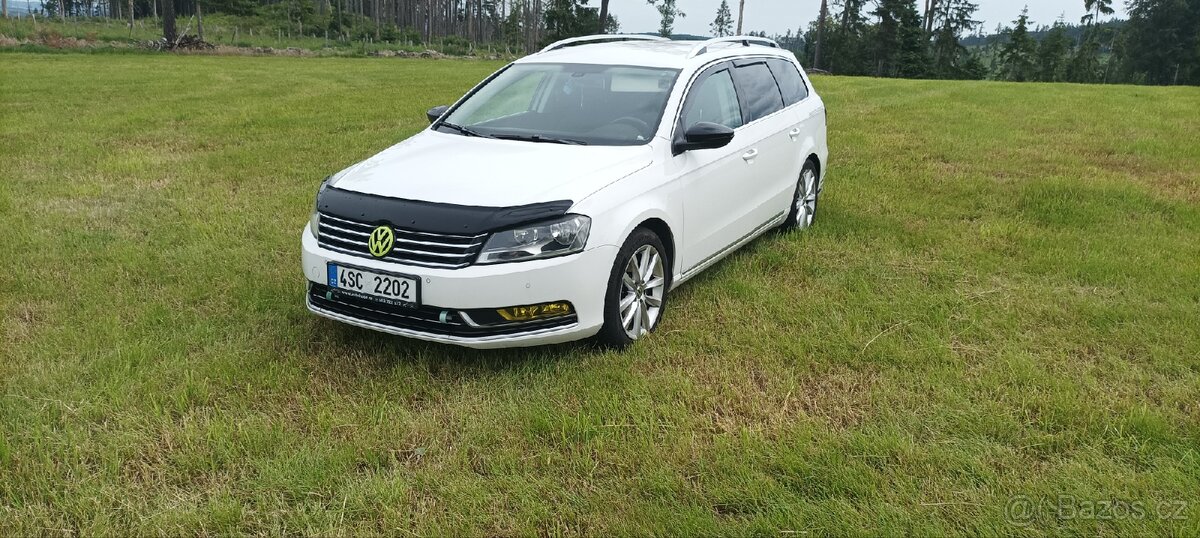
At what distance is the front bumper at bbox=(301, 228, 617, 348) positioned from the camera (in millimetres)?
3994

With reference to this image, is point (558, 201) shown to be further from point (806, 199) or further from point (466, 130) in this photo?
point (806, 199)

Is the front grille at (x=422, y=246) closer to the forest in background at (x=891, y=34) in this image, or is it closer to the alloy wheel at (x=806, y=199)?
the alloy wheel at (x=806, y=199)

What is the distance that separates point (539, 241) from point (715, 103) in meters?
2.07

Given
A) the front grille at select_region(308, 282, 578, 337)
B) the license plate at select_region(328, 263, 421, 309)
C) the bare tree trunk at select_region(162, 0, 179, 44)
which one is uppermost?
the bare tree trunk at select_region(162, 0, 179, 44)

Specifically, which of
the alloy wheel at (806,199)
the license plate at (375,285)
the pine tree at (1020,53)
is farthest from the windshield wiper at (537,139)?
the pine tree at (1020,53)

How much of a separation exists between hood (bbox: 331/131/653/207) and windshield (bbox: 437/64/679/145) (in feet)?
0.69

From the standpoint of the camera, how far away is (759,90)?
631 centimetres

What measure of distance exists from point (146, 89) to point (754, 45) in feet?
46.2

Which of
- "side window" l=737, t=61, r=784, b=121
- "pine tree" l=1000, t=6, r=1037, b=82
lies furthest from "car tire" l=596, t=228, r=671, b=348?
"pine tree" l=1000, t=6, r=1037, b=82

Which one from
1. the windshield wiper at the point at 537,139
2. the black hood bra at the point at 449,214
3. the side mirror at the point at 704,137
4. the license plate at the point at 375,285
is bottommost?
the license plate at the point at 375,285

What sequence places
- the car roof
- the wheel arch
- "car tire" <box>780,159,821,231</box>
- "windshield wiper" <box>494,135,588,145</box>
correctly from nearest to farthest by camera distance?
the wheel arch < "windshield wiper" <box>494,135,588,145</box> < the car roof < "car tire" <box>780,159,821,231</box>

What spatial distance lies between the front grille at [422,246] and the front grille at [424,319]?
216 mm

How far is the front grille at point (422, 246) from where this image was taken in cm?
404

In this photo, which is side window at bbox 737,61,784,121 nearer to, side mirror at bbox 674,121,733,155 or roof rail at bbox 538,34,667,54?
roof rail at bbox 538,34,667,54
